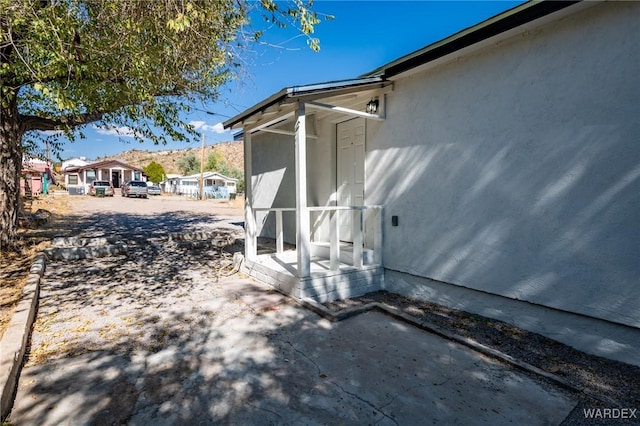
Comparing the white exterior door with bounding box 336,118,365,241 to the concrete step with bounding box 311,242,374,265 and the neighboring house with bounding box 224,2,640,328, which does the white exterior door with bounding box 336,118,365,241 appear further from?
the concrete step with bounding box 311,242,374,265

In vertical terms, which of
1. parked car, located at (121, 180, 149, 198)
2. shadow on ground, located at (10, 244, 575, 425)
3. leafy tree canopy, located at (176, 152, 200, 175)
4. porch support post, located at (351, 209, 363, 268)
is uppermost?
leafy tree canopy, located at (176, 152, 200, 175)

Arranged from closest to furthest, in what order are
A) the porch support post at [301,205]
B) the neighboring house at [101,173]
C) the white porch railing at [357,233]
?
1. the porch support post at [301,205]
2. the white porch railing at [357,233]
3. the neighboring house at [101,173]

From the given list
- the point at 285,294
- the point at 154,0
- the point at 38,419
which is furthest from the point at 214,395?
the point at 154,0

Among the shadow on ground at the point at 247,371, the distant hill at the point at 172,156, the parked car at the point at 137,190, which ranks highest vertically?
the distant hill at the point at 172,156

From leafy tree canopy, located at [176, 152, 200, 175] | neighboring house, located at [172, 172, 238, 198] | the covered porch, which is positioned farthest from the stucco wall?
leafy tree canopy, located at [176, 152, 200, 175]

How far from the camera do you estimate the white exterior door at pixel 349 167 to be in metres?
5.88

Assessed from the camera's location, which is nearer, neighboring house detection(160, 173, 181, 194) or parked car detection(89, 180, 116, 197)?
A: parked car detection(89, 180, 116, 197)

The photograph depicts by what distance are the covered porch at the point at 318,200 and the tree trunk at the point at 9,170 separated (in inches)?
175

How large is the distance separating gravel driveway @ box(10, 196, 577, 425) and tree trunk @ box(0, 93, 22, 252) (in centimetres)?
329

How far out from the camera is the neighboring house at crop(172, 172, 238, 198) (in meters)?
38.7

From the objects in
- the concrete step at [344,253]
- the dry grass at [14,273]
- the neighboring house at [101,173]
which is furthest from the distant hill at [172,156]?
the concrete step at [344,253]

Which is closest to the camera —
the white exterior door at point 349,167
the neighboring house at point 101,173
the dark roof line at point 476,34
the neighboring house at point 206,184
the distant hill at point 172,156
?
the dark roof line at point 476,34

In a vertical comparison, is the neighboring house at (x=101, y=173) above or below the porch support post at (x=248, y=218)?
above

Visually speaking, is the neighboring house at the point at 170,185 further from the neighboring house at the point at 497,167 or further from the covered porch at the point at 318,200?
the neighboring house at the point at 497,167
